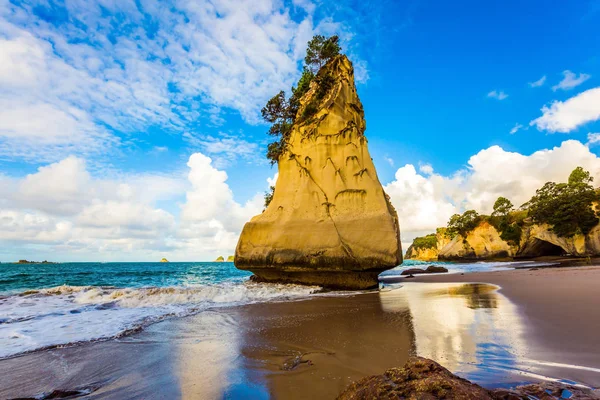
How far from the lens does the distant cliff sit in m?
35.4

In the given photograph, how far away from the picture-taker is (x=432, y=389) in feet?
6.70

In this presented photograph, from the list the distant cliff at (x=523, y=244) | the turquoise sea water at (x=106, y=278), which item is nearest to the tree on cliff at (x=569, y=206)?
the distant cliff at (x=523, y=244)

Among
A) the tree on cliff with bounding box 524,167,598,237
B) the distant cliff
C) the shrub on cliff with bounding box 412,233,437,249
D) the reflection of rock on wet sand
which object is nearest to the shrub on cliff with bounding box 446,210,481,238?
the distant cliff

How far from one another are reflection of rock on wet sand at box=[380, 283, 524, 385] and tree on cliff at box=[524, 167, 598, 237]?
37.1 metres

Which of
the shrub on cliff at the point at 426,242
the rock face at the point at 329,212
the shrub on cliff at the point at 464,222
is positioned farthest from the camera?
the shrub on cliff at the point at 426,242

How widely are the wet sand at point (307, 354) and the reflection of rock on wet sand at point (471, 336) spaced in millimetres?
16

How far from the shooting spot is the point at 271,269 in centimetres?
1464

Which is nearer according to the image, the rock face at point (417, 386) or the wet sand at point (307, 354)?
the rock face at point (417, 386)

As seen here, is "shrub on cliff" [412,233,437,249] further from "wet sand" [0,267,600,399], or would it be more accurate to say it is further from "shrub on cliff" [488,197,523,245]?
"wet sand" [0,267,600,399]

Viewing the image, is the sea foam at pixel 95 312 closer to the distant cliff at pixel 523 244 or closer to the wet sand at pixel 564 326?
the wet sand at pixel 564 326

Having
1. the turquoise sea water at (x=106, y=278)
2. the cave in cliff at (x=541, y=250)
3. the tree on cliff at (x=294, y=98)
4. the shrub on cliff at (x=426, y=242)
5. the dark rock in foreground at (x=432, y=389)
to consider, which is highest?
the tree on cliff at (x=294, y=98)

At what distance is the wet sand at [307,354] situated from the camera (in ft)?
10.4

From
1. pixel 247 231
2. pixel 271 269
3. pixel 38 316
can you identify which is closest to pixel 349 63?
pixel 247 231

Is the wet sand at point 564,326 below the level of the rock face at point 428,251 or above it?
below
